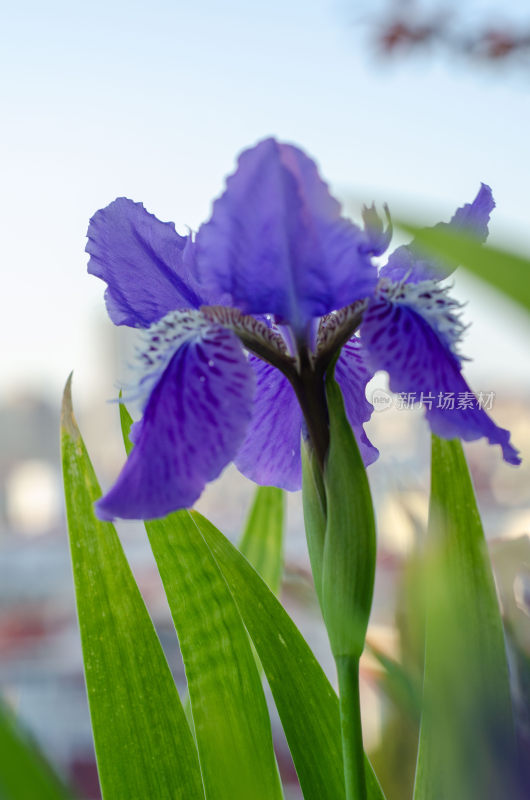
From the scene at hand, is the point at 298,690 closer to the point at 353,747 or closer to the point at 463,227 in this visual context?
the point at 353,747

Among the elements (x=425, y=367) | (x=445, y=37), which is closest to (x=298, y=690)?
(x=425, y=367)

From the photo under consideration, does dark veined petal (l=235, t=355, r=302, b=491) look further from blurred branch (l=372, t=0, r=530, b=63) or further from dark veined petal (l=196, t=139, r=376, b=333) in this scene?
blurred branch (l=372, t=0, r=530, b=63)

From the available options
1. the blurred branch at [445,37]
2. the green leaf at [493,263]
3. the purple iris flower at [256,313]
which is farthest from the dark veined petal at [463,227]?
the blurred branch at [445,37]

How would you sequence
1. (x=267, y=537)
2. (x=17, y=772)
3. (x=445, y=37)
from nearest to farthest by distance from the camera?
1. (x=17, y=772)
2. (x=267, y=537)
3. (x=445, y=37)

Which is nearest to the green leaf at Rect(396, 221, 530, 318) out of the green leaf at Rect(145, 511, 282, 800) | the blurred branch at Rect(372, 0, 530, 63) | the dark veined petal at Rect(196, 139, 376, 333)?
the dark veined petal at Rect(196, 139, 376, 333)

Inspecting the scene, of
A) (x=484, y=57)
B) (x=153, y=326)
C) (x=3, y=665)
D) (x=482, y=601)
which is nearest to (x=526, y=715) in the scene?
(x=482, y=601)

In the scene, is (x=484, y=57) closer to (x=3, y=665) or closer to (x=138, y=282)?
(x=138, y=282)
